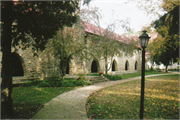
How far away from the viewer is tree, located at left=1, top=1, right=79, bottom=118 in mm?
4223

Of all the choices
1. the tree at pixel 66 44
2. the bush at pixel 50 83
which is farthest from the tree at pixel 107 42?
the bush at pixel 50 83

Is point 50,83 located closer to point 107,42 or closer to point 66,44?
point 66,44

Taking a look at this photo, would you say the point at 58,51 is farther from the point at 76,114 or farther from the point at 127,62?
the point at 127,62

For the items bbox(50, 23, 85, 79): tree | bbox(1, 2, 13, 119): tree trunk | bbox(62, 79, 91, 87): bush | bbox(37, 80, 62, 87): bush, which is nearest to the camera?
bbox(1, 2, 13, 119): tree trunk

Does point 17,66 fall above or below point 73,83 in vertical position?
above

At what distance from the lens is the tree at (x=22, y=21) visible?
13.9 ft

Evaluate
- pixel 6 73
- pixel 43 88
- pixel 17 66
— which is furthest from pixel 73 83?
pixel 6 73

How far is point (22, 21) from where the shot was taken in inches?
184

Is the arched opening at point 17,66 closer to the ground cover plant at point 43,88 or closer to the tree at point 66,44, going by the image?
the ground cover plant at point 43,88

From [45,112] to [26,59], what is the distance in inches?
292

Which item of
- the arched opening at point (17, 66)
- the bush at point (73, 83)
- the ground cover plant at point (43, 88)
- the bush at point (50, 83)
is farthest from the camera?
the arched opening at point (17, 66)

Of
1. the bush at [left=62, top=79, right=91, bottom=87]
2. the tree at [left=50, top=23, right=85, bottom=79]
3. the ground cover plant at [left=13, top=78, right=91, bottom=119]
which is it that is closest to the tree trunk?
the ground cover plant at [left=13, top=78, right=91, bottom=119]

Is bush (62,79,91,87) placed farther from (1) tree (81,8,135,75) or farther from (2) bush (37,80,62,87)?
(1) tree (81,8,135,75)

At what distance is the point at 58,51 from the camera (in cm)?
1062
